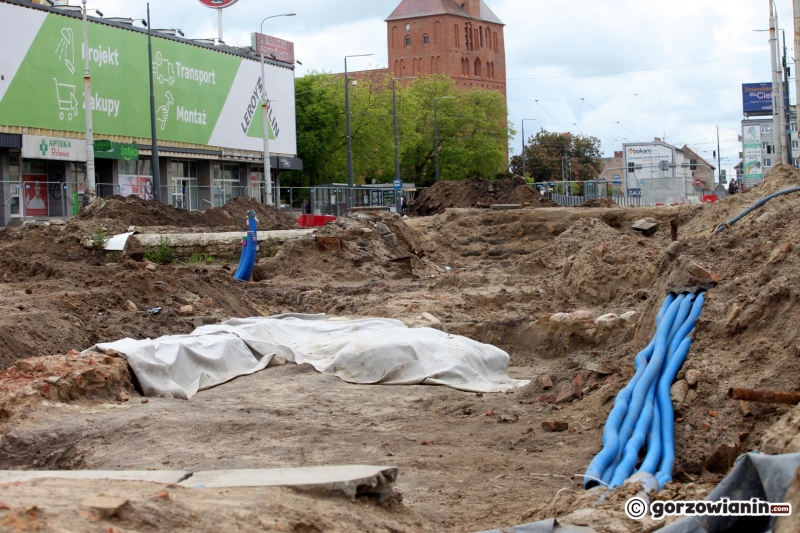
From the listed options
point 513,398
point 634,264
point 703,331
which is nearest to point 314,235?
point 634,264

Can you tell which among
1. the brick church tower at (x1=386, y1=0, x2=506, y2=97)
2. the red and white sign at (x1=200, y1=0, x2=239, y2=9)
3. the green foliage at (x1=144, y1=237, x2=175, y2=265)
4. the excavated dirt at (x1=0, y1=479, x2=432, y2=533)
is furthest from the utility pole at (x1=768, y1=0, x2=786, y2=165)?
the brick church tower at (x1=386, y1=0, x2=506, y2=97)

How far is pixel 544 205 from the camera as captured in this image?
34375 millimetres

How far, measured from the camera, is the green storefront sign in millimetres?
39844

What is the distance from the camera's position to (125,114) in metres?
45.1

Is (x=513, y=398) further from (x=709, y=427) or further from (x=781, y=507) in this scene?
(x=781, y=507)

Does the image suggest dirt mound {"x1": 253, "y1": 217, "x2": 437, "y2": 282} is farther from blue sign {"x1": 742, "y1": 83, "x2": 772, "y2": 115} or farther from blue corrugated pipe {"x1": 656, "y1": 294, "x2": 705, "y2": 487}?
blue sign {"x1": 742, "y1": 83, "x2": 772, "y2": 115}

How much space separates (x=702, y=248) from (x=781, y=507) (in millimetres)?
6019

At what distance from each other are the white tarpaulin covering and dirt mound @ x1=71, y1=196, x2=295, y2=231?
45.3 ft

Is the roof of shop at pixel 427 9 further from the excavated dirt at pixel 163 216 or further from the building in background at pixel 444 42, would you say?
the excavated dirt at pixel 163 216

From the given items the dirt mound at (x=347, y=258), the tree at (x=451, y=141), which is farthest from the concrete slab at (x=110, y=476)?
the tree at (x=451, y=141)

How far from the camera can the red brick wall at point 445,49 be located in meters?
114

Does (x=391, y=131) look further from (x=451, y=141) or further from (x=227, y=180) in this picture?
(x=227, y=180)

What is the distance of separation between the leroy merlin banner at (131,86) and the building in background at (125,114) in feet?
0.19

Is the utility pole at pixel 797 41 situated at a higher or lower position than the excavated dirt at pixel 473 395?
higher
